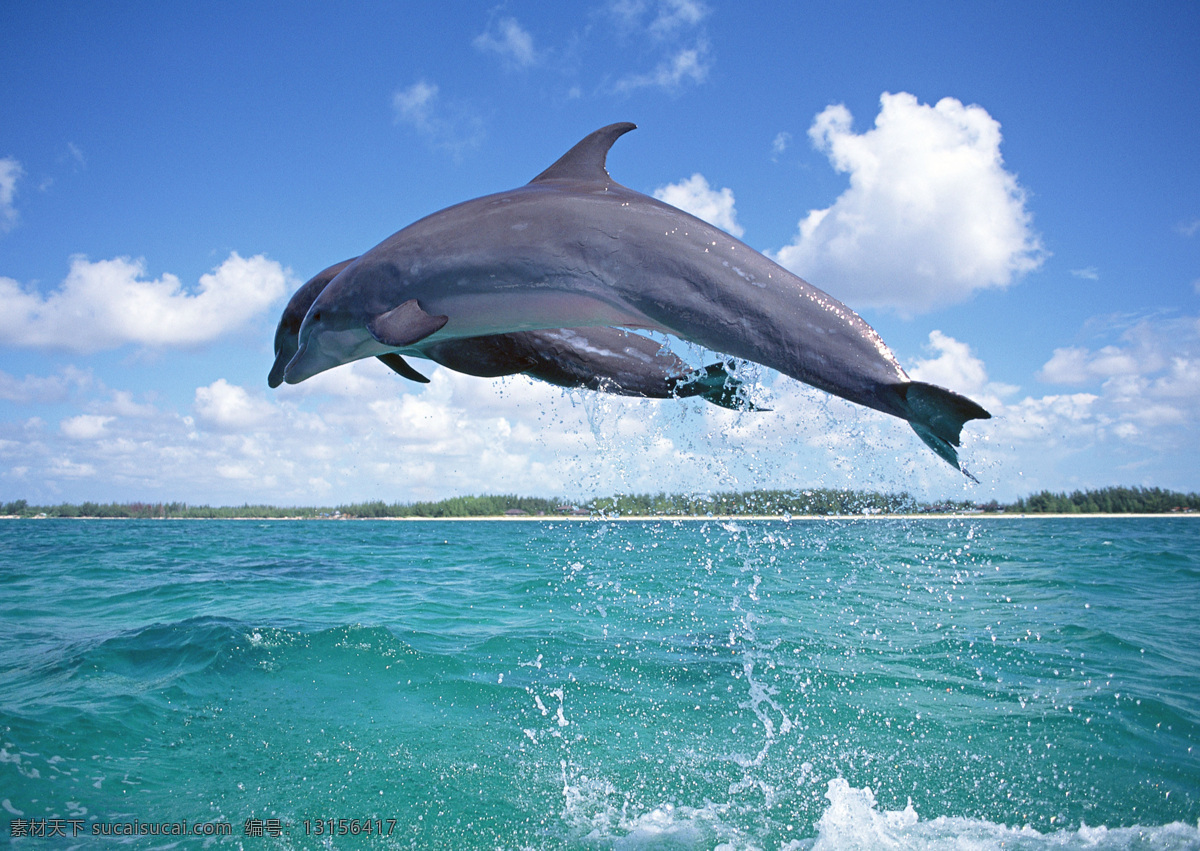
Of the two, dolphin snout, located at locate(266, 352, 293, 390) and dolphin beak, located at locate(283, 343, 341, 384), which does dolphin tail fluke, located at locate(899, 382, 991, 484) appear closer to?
dolphin beak, located at locate(283, 343, 341, 384)

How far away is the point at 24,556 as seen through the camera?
989 inches

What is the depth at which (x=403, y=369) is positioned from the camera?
5.00 meters

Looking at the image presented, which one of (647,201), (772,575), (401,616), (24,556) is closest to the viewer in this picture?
(647,201)

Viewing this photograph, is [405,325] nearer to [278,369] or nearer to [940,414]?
[278,369]

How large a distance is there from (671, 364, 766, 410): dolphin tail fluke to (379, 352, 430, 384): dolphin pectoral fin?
1859mm

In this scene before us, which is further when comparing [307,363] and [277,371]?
[277,371]

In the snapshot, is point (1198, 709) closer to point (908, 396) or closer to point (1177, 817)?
point (1177, 817)

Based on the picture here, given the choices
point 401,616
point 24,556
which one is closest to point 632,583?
point 401,616

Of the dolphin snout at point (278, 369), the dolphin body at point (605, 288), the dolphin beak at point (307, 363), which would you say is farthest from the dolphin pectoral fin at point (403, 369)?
the dolphin snout at point (278, 369)

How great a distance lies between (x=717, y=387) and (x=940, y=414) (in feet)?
5.25

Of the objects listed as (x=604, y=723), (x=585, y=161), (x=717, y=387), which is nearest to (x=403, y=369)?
(x=585, y=161)

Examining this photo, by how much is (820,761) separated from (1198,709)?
14.8ft

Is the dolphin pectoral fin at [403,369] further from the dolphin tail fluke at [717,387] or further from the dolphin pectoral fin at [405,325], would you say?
the dolphin tail fluke at [717,387]

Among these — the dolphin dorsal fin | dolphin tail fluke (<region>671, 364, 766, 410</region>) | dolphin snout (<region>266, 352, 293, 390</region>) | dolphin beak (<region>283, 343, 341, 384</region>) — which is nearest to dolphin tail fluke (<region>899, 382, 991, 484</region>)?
dolphin tail fluke (<region>671, 364, 766, 410</region>)
